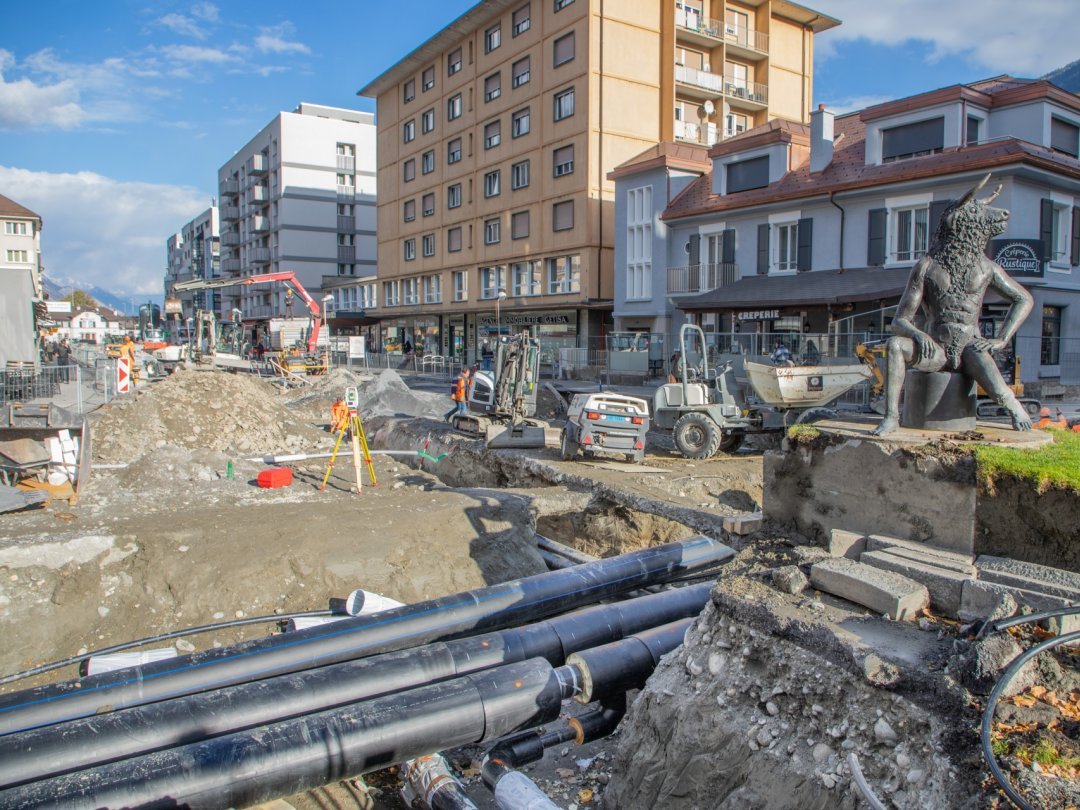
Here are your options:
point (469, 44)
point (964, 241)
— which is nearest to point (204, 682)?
point (964, 241)

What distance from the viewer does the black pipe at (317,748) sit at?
4.17 metres

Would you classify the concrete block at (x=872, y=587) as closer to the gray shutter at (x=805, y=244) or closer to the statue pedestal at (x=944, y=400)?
the statue pedestal at (x=944, y=400)

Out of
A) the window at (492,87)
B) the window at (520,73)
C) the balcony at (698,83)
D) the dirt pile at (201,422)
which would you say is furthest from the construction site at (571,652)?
the window at (492,87)

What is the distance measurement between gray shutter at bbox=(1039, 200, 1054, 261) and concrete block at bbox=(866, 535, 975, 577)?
18104 millimetres

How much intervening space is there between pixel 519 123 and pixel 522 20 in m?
4.67

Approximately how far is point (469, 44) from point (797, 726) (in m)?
41.6

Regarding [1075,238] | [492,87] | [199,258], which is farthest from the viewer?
[199,258]

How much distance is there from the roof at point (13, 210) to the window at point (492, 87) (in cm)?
4360

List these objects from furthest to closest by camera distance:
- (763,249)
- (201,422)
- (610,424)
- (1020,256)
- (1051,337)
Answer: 1. (763,249)
2. (1051,337)
3. (1020,256)
4. (201,422)
5. (610,424)

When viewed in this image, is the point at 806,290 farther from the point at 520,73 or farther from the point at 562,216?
the point at 520,73

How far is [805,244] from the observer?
24109 mm

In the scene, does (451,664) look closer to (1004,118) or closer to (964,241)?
(964,241)

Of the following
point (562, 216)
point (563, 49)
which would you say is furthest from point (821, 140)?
point (563, 49)

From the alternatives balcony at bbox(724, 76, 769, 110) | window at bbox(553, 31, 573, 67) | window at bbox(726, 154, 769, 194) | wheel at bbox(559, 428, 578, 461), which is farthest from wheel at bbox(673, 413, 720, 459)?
balcony at bbox(724, 76, 769, 110)
